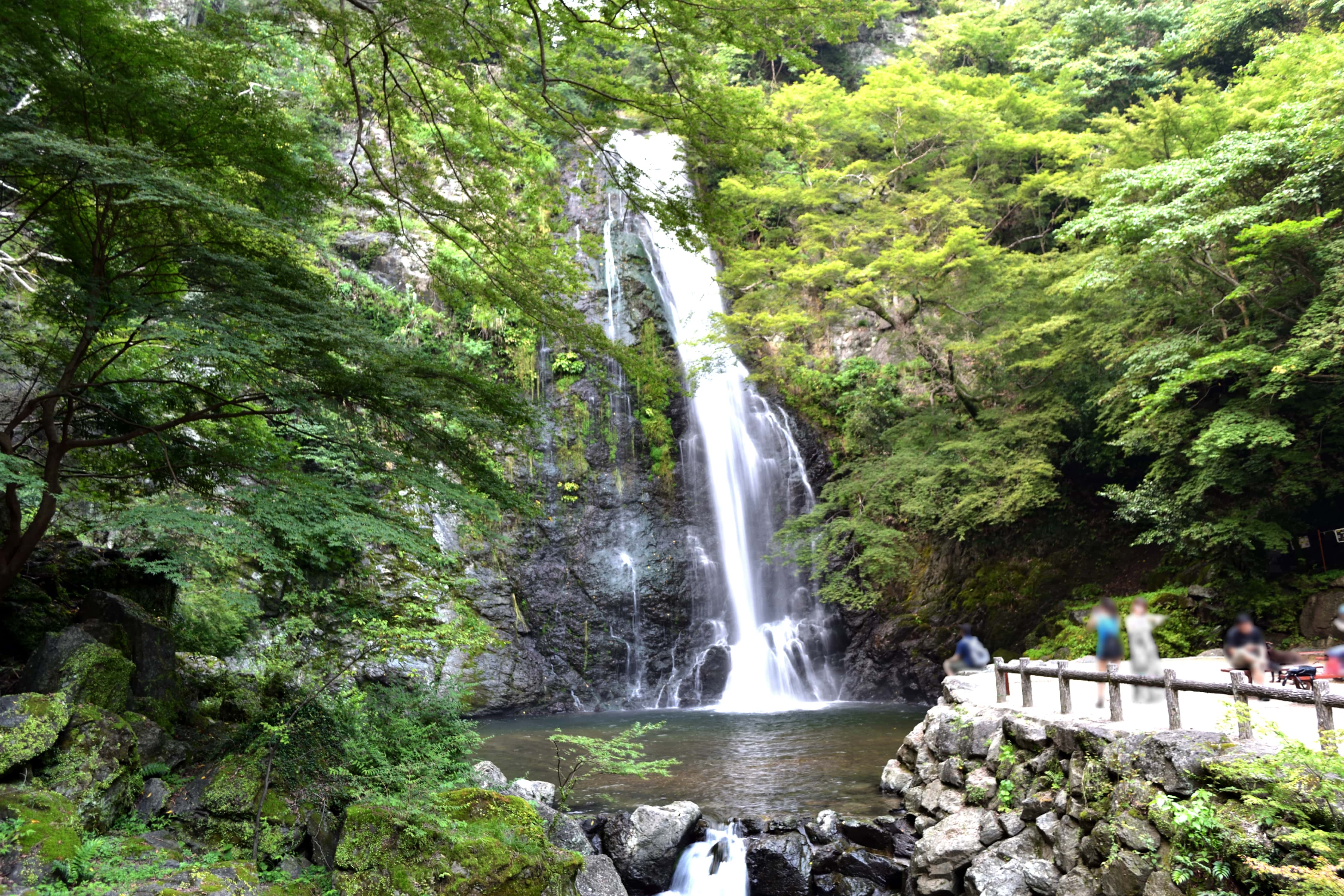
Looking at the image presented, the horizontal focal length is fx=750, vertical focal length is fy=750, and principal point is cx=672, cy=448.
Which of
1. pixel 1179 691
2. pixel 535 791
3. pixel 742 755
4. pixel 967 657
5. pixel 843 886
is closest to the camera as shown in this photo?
pixel 1179 691

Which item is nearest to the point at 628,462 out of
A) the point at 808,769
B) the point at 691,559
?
the point at 691,559

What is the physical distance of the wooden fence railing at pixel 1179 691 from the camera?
5.21m

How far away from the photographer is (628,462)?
20.6 meters

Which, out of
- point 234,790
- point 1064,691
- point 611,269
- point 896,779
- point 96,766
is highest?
point 611,269

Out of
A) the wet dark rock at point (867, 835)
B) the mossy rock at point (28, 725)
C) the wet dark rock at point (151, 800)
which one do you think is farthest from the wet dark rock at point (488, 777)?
the wet dark rock at point (867, 835)

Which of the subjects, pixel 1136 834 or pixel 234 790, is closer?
pixel 1136 834

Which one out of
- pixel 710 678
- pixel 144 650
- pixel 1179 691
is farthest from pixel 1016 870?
pixel 710 678

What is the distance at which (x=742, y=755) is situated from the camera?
11766 mm

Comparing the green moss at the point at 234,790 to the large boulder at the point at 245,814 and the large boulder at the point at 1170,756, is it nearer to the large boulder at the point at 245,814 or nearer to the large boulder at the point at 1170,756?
the large boulder at the point at 245,814

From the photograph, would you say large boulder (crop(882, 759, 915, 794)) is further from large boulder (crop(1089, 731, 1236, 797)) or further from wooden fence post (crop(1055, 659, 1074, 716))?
large boulder (crop(1089, 731, 1236, 797))

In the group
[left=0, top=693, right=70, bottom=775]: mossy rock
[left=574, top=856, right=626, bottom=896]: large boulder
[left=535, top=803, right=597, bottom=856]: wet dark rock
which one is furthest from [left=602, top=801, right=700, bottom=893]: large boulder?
[left=0, top=693, right=70, bottom=775]: mossy rock

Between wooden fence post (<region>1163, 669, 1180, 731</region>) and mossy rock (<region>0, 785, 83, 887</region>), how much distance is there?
792 centimetres

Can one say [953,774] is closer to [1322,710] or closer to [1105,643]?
[1105,643]

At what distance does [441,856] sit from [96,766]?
2.52m
